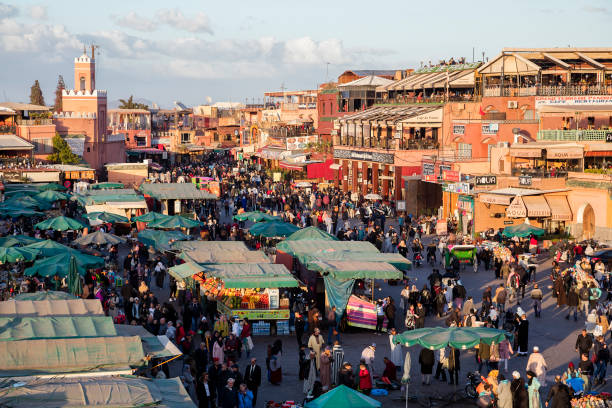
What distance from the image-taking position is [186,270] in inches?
923

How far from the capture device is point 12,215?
33.6m

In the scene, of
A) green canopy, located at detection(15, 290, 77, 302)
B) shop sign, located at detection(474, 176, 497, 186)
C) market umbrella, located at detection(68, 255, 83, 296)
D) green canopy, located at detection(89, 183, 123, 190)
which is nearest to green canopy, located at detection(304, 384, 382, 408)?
green canopy, located at detection(15, 290, 77, 302)

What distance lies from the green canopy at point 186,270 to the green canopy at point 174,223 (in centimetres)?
793

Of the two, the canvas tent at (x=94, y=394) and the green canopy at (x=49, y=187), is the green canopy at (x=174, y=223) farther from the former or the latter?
the canvas tent at (x=94, y=394)

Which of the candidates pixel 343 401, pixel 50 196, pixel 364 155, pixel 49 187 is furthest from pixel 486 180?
pixel 343 401

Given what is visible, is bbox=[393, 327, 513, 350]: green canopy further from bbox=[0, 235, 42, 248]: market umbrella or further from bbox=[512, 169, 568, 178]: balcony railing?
bbox=[512, 169, 568, 178]: balcony railing

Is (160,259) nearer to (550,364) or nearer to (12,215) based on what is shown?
(12,215)

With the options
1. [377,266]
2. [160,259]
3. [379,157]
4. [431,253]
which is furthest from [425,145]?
[377,266]

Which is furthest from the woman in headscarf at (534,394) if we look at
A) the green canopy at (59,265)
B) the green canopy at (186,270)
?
the green canopy at (59,265)

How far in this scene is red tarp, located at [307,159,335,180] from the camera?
61.9 m

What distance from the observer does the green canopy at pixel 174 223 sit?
31891 mm

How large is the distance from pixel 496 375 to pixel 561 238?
1973 cm

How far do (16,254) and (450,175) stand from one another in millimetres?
20322

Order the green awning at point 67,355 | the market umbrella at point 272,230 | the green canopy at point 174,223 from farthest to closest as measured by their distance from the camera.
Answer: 1. the green canopy at point 174,223
2. the market umbrella at point 272,230
3. the green awning at point 67,355
